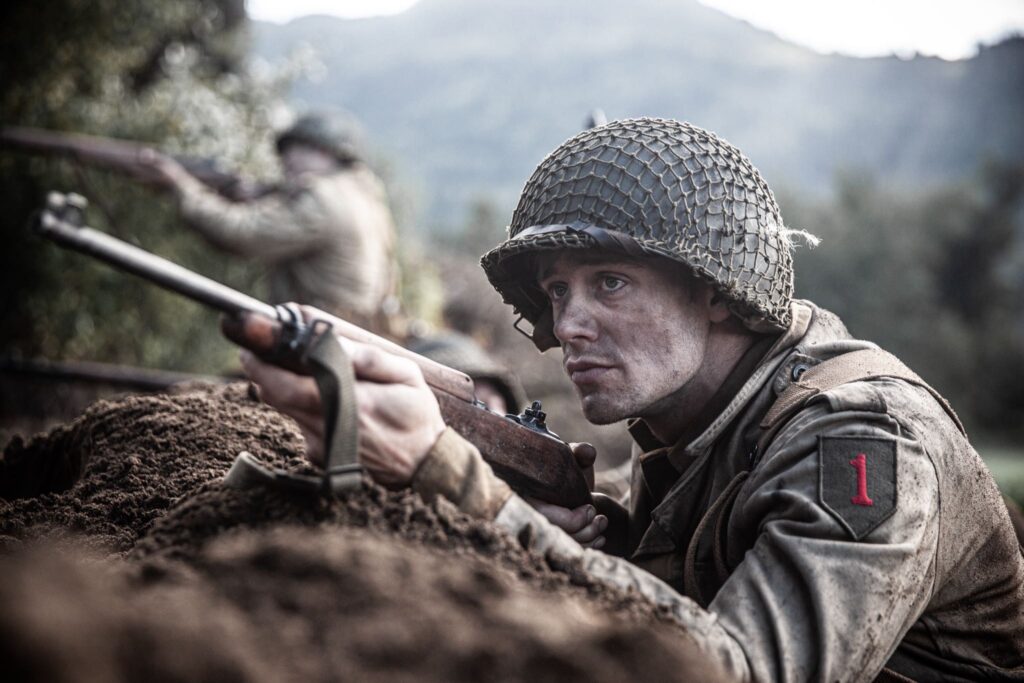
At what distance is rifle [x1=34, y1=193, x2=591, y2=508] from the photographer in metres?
1.92

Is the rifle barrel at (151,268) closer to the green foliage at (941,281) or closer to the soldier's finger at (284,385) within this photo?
the soldier's finger at (284,385)

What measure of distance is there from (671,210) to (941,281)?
32591mm

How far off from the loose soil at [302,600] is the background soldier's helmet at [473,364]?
4.26 metres

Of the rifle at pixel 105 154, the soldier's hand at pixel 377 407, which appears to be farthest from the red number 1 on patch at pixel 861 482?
the rifle at pixel 105 154

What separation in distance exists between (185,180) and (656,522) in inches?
285

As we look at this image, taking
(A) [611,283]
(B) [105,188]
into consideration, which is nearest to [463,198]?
(B) [105,188]

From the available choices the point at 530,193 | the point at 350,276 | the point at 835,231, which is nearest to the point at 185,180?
the point at 350,276

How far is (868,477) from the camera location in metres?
2.12

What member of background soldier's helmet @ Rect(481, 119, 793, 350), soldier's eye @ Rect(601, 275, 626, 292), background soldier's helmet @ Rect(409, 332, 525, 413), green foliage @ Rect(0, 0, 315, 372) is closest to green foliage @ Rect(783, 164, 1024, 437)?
green foliage @ Rect(0, 0, 315, 372)

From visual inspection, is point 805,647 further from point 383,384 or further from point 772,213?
point 772,213

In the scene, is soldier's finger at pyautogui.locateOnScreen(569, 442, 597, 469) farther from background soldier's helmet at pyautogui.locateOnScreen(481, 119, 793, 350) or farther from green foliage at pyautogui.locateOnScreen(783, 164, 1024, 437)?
green foliage at pyautogui.locateOnScreen(783, 164, 1024, 437)

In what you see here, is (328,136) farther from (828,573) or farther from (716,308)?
(828,573)

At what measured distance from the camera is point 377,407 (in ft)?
6.48

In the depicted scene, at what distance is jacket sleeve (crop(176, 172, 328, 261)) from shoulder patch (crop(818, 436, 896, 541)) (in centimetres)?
650
